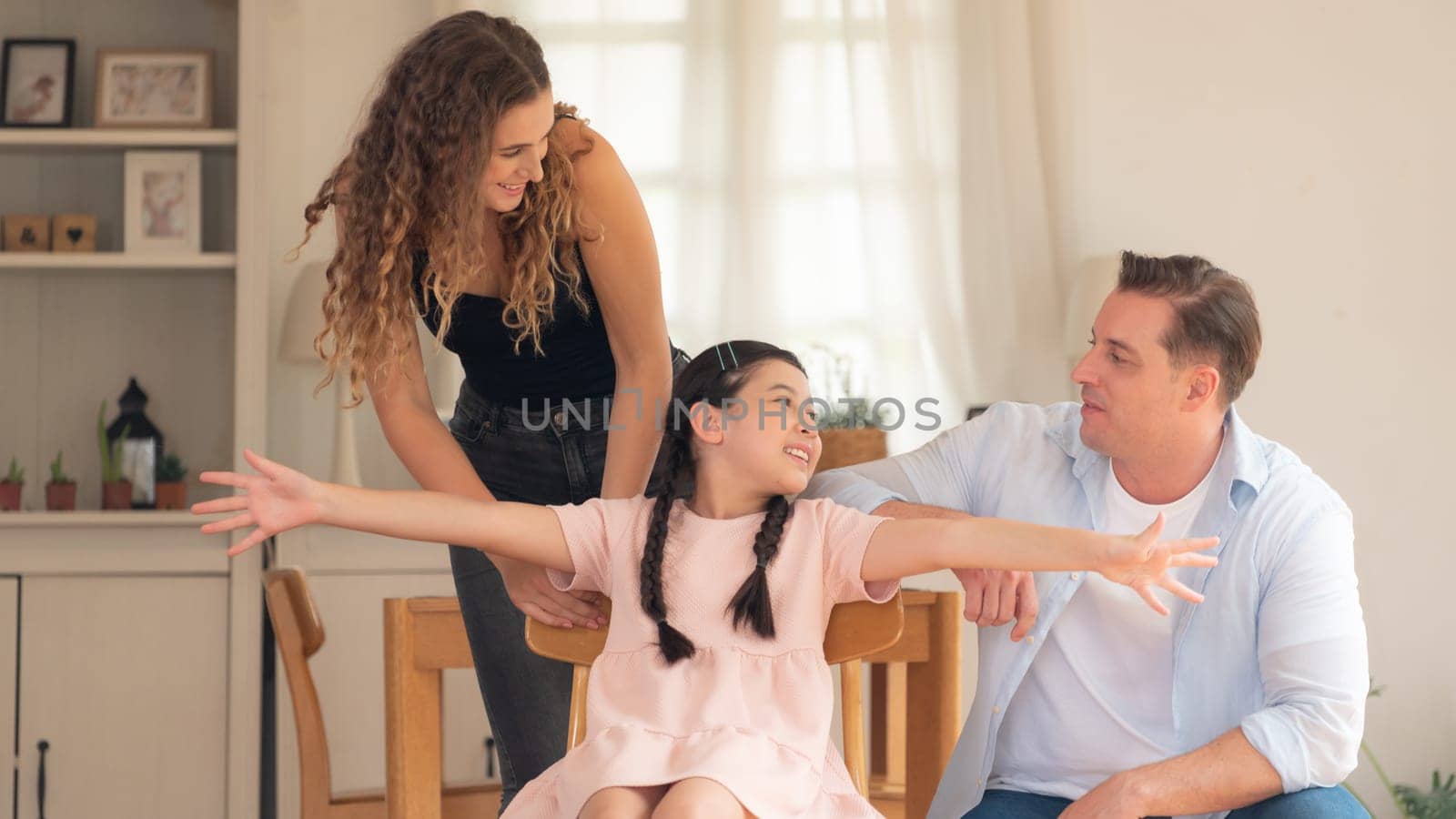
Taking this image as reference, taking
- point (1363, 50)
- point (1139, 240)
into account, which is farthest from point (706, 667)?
point (1363, 50)

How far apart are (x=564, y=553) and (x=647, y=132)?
6.79 ft

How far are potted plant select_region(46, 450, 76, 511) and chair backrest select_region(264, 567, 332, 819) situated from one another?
1.12m

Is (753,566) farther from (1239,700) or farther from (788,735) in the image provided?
(1239,700)

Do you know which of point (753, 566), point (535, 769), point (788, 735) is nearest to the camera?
point (788, 735)

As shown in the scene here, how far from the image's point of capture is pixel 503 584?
177 cm

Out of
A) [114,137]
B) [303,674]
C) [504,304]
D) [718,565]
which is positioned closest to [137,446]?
[114,137]

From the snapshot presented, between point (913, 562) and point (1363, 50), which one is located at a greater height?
point (1363, 50)

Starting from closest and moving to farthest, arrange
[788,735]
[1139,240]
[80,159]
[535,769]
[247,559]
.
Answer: [788,735] → [535,769] → [247,559] → [80,159] → [1139,240]

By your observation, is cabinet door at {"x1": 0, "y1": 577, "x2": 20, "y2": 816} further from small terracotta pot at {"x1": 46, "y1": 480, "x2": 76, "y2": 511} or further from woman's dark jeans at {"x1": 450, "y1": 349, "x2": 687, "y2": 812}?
woman's dark jeans at {"x1": 450, "y1": 349, "x2": 687, "y2": 812}

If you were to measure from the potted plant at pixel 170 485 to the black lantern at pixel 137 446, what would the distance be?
0.07 feet

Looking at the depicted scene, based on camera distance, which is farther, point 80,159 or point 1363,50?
point 1363,50

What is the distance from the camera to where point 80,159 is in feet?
10.9

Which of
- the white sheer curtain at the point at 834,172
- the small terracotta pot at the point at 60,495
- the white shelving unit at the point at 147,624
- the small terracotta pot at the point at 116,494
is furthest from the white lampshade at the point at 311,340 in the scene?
the white sheer curtain at the point at 834,172

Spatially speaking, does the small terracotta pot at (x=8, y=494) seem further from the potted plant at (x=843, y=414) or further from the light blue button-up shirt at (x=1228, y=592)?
the light blue button-up shirt at (x=1228, y=592)
